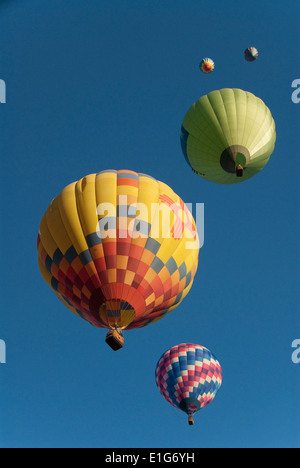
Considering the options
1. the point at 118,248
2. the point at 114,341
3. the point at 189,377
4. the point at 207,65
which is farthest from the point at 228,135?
the point at 189,377

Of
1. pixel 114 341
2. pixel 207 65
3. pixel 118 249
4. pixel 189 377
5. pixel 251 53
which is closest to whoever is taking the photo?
pixel 114 341

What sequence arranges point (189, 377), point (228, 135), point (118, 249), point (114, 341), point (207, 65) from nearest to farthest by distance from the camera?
point (114, 341) < point (118, 249) < point (228, 135) < point (207, 65) < point (189, 377)

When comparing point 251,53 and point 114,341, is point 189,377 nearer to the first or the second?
point 114,341

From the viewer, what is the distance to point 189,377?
14977mm

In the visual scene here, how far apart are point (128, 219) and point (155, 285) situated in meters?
1.49

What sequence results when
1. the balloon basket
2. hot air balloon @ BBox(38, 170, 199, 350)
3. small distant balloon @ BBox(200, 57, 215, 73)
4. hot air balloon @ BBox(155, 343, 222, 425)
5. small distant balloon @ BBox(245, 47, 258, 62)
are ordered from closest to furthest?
the balloon basket
hot air balloon @ BBox(38, 170, 199, 350)
small distant balloon @ BBox(245, 47, 258, 62)
small distant balloon @ BBox(200, 57, 215, 73)
hot air balloon @ BBox(155, 343, 222, 425)

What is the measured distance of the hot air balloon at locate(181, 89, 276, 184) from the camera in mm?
13172

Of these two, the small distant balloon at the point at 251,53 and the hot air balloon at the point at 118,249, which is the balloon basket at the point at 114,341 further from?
the small distant balloon at the point at 251,53

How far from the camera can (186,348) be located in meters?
15.6

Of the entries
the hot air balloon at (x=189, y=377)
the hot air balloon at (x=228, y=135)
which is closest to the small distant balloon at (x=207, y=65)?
the hot air balloon at (x=228, y=135)

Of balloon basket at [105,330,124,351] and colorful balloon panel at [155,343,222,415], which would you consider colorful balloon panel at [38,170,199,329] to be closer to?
balloon basket at [105,330,124,351]

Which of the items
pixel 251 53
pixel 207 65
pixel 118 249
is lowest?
pixel 118 249

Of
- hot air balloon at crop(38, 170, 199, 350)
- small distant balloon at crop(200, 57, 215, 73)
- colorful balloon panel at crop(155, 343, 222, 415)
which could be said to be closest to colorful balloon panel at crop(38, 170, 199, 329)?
hot air balloon at crop(38, 170, 199, 350)

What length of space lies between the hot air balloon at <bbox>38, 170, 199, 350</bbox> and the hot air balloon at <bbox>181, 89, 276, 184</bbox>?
308 cm
